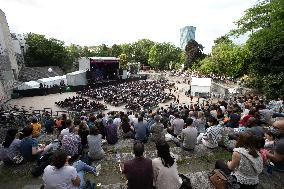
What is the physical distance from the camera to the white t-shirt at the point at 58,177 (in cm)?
396

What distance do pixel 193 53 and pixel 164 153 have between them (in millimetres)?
61029

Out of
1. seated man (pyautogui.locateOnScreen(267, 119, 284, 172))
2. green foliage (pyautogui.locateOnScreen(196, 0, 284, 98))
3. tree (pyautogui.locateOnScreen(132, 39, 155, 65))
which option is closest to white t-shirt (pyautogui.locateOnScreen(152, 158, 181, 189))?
seated man (pyautogui.locateOnScreen(267, 119, 284, 172))

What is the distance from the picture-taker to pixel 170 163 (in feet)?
13.1

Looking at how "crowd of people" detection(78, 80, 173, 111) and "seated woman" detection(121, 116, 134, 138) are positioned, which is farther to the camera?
"crowd of people" detection(78, 80, 173, 111)

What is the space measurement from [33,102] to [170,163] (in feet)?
89.7

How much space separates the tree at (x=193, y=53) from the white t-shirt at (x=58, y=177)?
60.5 meters

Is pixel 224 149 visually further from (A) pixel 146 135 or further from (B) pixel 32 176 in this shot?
(B) pixel 32 176

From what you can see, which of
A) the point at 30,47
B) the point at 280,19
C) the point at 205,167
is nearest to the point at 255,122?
the point at 205,167

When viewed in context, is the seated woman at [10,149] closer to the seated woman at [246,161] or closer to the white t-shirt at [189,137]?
the white t-shirt at [189,137]

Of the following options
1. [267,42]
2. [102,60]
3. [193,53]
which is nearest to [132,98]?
[102,60]

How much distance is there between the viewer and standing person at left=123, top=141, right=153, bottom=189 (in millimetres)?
3936

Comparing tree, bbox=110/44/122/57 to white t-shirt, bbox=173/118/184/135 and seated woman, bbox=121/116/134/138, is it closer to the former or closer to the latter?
seated woman, bbox=121/116/134/138

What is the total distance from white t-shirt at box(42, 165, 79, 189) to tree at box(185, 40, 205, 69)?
60465 millimetres

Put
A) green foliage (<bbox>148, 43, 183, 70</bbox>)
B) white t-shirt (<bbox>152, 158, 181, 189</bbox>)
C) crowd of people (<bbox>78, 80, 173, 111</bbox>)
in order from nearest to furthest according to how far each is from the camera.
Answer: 1. white t-shirt (<bbox>152, 158, 181, 189</bbox>)
2. crowd of people (<bbox>78, 80, 173, 111</bbox>)
3. green foliage (<bbox>148, 43, 183, 70</bbox>)
